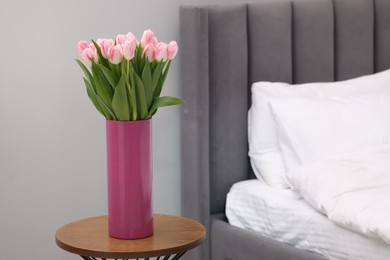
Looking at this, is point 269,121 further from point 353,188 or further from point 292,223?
point 353,188

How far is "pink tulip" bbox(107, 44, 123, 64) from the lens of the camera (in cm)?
205

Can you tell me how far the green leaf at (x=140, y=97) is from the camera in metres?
2.08

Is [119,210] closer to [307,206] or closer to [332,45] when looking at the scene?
[307,206]

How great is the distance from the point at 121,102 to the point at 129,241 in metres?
0.38

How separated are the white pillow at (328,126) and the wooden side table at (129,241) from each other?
30.3 inches

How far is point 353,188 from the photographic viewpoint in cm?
249

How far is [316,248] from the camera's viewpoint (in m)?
2.56

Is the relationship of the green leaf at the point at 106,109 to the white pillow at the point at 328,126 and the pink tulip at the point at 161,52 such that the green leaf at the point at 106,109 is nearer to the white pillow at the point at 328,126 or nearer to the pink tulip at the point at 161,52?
the pink tulip at the point at 161,52

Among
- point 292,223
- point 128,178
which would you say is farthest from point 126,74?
point 292,223

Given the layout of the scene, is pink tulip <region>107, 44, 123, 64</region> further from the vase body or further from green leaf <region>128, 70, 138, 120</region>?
the vase body

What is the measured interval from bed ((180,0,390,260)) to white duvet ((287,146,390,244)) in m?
0.33

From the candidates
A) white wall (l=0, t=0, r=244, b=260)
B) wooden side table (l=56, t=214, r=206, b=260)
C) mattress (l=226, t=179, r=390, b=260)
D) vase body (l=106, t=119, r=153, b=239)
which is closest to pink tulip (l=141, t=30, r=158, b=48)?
vase body (l=106, t=119, r=153, b=239)

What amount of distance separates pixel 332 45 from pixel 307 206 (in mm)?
842

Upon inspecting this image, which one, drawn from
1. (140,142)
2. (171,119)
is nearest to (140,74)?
(140,142)
